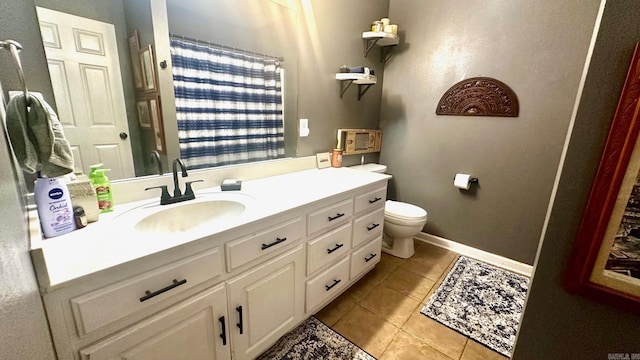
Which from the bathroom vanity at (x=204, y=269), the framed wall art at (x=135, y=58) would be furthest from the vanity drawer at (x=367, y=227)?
the framed wall art at (x=135, y=58)

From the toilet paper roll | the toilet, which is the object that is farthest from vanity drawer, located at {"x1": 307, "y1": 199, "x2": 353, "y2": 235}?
the toilet paper roll

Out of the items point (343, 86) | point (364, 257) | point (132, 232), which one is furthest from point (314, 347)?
point (343, 86)

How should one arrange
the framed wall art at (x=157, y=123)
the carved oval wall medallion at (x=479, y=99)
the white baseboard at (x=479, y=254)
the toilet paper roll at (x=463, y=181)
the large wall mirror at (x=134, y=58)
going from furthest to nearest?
the toilet paper roll at (x=463, y=181) → the white baseboard at (x=479, y=254) → the carved oval wall medallion at (x=479, y=99) → the framed wall art at (x=157, y=123) → the large wall mirror at (x=134, y=58)

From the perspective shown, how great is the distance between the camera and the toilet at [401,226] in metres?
2.13

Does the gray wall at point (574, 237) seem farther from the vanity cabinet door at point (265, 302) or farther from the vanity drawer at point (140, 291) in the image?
the vanity drawer at point (140, 291)

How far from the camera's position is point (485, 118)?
211 cm

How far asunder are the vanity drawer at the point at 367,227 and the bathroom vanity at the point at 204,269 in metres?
0.02

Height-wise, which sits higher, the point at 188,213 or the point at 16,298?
the point at 16,298

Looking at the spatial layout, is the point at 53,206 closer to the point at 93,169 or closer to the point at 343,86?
the point at 93,169

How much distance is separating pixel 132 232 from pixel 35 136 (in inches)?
16.3

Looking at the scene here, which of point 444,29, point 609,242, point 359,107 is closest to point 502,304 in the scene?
point 609,242

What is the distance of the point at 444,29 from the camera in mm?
2195

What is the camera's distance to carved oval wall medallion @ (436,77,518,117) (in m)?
1.98

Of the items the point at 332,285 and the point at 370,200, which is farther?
the point at 370,200
